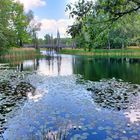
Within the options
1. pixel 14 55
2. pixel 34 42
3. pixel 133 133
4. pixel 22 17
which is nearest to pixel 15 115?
pixel 133 133

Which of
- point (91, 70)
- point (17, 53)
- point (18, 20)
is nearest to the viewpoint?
point (91, 70)

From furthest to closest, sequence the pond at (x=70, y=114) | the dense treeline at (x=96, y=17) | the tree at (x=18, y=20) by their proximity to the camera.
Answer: the tree at (x=18, y=20), the pond at (x=70, y=114), the dense treeline at (x=96, y=17)

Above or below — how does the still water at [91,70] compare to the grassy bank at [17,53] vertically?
below

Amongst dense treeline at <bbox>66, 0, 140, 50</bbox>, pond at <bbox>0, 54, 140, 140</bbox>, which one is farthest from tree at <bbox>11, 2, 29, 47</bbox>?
dense treeline at <bbox>66, 0, 140, 50</bbox>

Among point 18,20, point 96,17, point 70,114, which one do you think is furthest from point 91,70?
point 18,20

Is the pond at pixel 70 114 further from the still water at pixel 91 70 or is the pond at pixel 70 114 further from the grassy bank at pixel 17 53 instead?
the grassy bank at pixel 17 53

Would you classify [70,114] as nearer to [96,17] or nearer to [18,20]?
[96,17]

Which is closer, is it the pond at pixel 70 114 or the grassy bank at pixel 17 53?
the pond at pixel 70 114

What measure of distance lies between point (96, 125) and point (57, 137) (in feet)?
8.37

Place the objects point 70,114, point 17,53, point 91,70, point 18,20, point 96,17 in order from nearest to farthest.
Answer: point 96,17 < point 70,114 < point 91,70 < point 17,53 < point 18,20

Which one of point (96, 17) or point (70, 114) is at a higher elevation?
point (96, 17)

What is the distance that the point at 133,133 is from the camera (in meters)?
9.16

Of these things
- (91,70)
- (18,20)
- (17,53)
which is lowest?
(91,70)

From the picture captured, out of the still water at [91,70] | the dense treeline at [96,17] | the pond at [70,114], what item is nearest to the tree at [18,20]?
the still water at [91,70]
